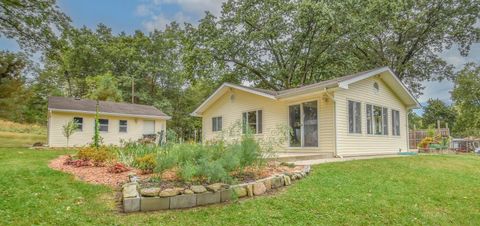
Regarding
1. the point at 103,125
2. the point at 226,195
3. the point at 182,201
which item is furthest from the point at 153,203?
the point at 103,125

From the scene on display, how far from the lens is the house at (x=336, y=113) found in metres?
10.7

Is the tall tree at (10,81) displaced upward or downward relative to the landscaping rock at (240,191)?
upward

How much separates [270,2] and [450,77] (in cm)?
1294

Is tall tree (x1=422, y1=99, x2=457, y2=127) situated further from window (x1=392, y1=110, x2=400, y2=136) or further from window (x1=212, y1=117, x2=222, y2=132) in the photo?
window (x1=212, y1=117, x2=222, y2=132)

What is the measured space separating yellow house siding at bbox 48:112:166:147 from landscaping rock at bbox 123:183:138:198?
13061 mm

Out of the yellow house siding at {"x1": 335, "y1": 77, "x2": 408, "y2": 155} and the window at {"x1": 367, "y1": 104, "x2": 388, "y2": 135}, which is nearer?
the yellow house siding at {"x1": 335, "y1": 77, "x2": 408, "y2": 155}

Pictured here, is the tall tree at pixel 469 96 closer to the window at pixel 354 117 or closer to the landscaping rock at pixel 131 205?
the window at pixel 354 117

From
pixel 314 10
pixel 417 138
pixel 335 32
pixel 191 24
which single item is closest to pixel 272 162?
pixel 314 10

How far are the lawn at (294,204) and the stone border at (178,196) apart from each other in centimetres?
15

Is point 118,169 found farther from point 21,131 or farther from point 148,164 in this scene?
point 21,131

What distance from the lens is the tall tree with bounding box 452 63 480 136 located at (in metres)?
26.0

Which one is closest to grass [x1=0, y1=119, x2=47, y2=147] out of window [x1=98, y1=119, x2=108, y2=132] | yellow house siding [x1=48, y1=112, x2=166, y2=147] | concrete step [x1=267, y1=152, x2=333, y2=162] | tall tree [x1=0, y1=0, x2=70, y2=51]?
yellow house siding [x1=48, y1=112, x2=166, y2=147]

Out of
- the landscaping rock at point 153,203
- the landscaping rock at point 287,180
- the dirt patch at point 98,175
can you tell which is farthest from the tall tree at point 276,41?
the landscaping rock at point 153,203

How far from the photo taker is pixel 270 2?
1861 cm
